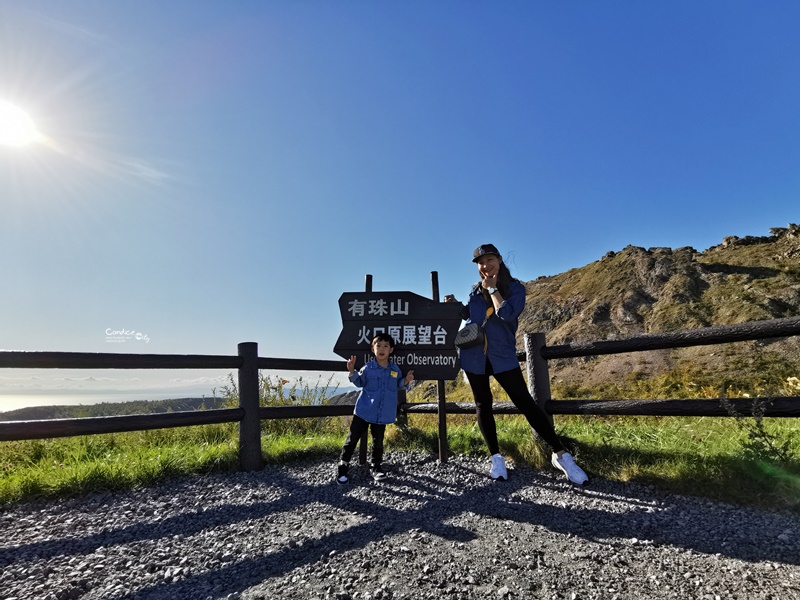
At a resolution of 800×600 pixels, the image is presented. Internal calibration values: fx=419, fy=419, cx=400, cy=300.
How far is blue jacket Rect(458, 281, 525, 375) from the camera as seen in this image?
12.2ft

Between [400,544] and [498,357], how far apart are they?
185 centimetres

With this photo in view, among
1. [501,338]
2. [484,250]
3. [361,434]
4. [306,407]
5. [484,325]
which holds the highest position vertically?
[484,250]

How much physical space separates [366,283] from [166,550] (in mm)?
3513

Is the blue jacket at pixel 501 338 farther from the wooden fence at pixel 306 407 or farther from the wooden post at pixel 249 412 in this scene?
the wooden post at pixel 249 412

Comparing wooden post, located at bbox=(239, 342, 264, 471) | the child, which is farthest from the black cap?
wooden post, located at bbox=(239, 342, 264, 471)

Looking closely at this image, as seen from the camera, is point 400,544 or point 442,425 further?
point 442,425

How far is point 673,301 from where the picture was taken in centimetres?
2064

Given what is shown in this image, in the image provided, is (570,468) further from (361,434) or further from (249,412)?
(249,412)

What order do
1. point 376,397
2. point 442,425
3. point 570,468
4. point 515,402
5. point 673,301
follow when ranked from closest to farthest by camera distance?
point 570,468
point 515,402
point 376,397
point 442,425
point 673,301

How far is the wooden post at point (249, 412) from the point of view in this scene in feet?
15.1

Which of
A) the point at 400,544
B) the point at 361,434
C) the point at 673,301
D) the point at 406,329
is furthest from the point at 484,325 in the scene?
the point at 673,301

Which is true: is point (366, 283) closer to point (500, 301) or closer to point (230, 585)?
point (500, 301)

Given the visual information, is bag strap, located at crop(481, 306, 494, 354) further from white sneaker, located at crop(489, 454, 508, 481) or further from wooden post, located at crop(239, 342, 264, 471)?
wooden post, located at crop(239, 342, 264, 471)

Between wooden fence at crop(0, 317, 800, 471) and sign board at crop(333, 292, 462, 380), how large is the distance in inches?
13.7
